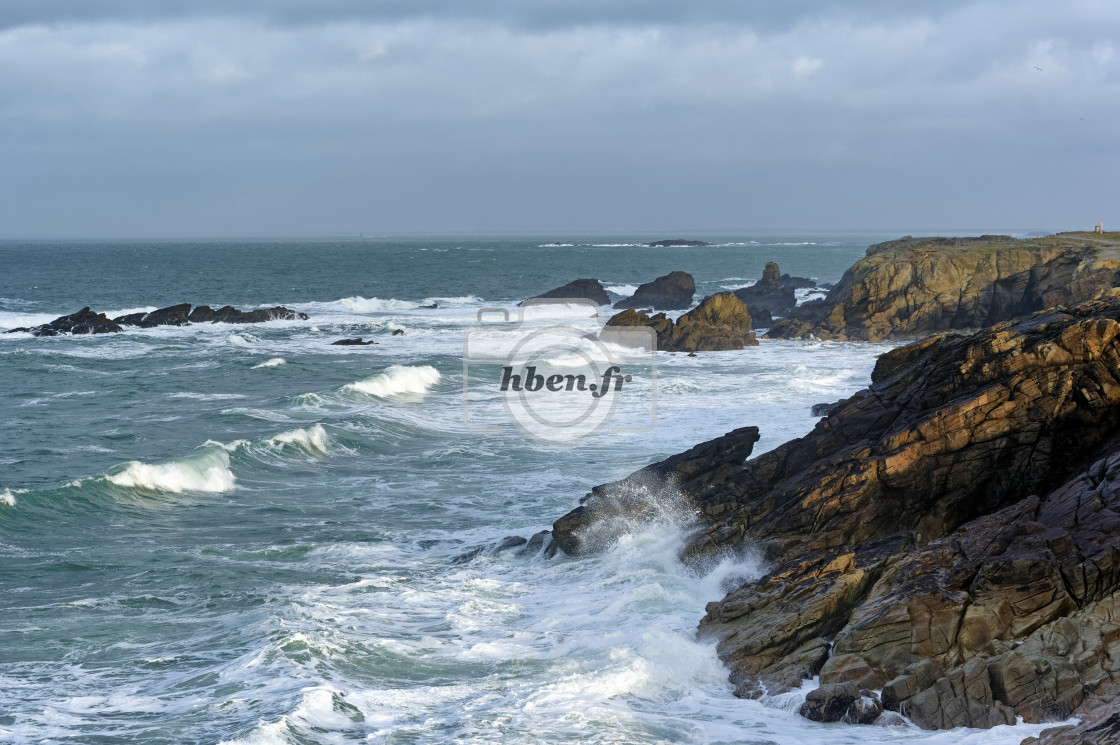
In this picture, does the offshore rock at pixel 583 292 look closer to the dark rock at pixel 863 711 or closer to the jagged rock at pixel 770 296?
the jagged rock at pixel 770 296

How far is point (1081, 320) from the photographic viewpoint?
14.0 m

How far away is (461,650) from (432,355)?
30.4 meters

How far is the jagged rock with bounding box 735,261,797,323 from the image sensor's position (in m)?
58.3

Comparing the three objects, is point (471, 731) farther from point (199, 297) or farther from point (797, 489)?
point (199, 297)

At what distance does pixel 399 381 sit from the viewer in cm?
3409

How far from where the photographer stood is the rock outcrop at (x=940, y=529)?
31.0ft

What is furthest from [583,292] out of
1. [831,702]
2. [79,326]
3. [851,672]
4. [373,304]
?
[831,702]

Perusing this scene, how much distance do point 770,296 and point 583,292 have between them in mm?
12963

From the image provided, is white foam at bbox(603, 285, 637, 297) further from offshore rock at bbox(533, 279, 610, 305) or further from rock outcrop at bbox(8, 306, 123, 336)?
rock outcrop at bbox(8, 306, 123, 336)

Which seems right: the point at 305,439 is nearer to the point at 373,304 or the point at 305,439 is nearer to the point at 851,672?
the point at 851,672

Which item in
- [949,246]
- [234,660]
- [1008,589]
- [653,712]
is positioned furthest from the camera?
[949,246]

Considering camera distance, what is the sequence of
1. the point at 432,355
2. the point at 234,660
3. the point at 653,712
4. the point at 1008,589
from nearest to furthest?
the point at 1008,589 → the point at 653,712 → the point at 234,660 → the point at 432,355

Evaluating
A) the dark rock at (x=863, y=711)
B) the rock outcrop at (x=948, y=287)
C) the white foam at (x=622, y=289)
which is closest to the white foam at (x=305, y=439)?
the dark rock at (x=863, y=711)

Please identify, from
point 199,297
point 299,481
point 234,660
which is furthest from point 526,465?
point 199,297
